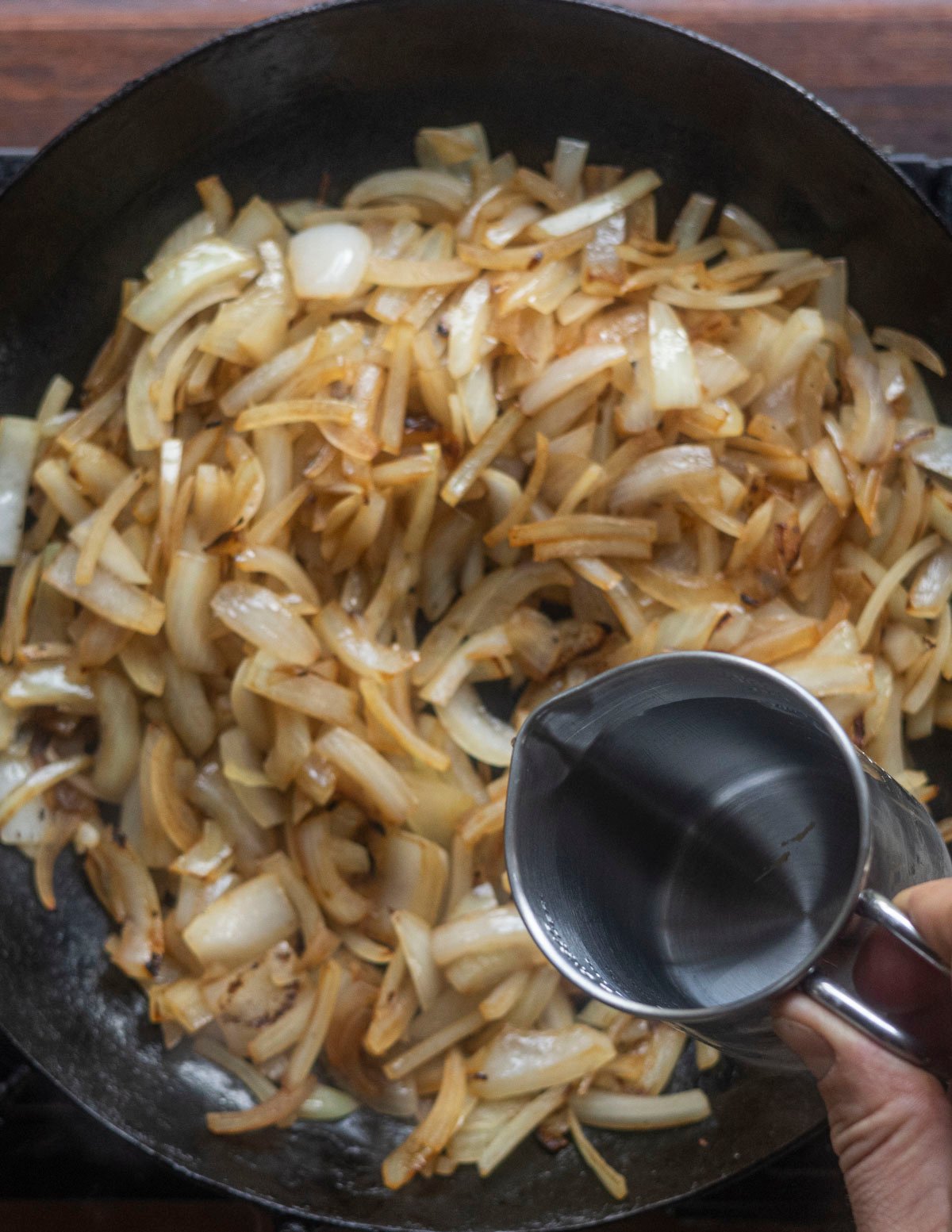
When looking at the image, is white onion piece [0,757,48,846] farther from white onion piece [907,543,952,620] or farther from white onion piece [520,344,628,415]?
white onion piece [907,543,952,620]

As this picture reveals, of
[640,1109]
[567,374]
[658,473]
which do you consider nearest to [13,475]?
[567,374]

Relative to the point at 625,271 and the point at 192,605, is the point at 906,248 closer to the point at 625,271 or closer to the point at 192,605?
the point at 625,271

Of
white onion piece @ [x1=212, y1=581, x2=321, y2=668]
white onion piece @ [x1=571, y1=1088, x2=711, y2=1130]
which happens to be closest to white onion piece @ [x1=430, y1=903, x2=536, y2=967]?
white onion piece @ [x1=571, y1=1088, x2=711, y2=1130]

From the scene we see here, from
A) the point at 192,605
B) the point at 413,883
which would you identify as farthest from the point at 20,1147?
the point at 192,605

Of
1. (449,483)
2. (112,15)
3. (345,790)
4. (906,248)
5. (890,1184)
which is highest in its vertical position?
(112,15)

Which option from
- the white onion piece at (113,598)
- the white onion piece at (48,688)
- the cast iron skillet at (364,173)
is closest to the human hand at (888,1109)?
the cast iron skillet at (364,173)

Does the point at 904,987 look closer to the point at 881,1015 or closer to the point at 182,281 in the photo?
the point at 881,1015
